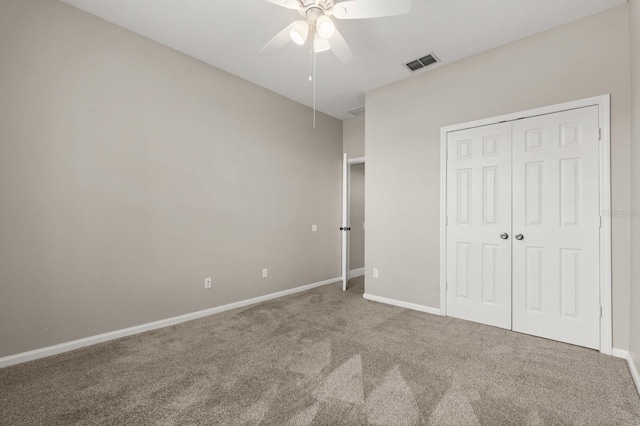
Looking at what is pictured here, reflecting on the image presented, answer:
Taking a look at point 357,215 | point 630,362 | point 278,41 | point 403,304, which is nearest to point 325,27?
point 278,41

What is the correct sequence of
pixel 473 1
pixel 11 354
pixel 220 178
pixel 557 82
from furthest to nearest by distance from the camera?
1. pixel 220 178
2. pixel 557 82
3. pixel 473 1
4. pixel 11 354

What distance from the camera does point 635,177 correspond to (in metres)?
2.09

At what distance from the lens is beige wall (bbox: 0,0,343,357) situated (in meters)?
2.27

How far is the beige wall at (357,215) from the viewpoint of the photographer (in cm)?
562

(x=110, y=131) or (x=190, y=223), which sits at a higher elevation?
(x=110, y=131)

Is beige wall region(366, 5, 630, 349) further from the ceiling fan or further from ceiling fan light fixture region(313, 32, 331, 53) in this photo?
ceiling fan light fixture region(313, 32, 331, 53)

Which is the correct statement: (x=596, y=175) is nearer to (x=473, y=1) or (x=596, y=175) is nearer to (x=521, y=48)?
(x=521, y=48)

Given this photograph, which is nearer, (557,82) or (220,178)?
(557,82)

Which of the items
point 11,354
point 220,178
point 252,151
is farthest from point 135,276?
point 252,151

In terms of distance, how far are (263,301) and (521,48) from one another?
4135 millimetres

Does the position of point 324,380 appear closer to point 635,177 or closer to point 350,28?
point 635,177

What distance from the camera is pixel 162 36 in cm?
290

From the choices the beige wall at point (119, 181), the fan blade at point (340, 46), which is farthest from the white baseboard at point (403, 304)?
the fan blade at point (340, 46)

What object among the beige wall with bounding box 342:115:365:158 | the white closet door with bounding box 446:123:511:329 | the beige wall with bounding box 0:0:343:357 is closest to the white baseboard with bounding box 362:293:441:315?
the white closet door with bounding box 446:123:511:329
